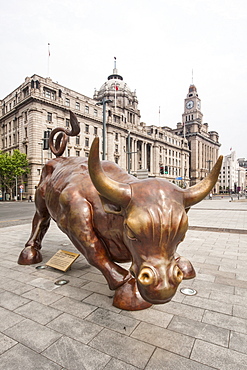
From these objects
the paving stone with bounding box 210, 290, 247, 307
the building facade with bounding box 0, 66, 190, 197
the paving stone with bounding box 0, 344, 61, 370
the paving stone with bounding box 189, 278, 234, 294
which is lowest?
the paving stone with bounding box 189, 278, 234, 294

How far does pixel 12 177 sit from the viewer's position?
3691 centimetres

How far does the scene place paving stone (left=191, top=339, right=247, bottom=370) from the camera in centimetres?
189

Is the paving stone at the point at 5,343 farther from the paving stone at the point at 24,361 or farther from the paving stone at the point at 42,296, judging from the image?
the paving stone at the point at 42,296

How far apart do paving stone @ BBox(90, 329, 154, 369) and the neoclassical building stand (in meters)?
12.1

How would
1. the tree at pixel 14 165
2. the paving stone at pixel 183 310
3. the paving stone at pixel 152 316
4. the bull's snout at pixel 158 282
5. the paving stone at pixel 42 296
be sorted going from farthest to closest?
the tree at pixel 14 165 → the paving stone at pixel 42 296 → the paving stone at pixel 183 310 → the paving stone at pixel 152 316 → the bull's snout at pixel 158 282

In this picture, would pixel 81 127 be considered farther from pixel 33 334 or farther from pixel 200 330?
pixel 200 330

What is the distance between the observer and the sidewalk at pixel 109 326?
1930 mm

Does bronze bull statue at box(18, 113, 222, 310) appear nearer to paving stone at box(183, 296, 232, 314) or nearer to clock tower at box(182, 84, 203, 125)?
paving stone at box(183, 296, 232, 314)

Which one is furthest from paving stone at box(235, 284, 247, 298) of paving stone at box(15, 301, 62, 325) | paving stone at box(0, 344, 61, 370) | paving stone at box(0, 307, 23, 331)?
paving stone at box(0, 307, 23, 331)

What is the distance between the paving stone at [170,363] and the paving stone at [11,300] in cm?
183

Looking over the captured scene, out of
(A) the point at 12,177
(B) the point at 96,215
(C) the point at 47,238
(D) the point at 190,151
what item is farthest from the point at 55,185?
(D) the point at 190,151

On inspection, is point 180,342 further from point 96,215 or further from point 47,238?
point 47,238

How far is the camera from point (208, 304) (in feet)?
9.62

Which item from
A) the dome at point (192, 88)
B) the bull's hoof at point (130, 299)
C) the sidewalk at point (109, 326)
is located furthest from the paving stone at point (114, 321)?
the dome at point (192, 88)
